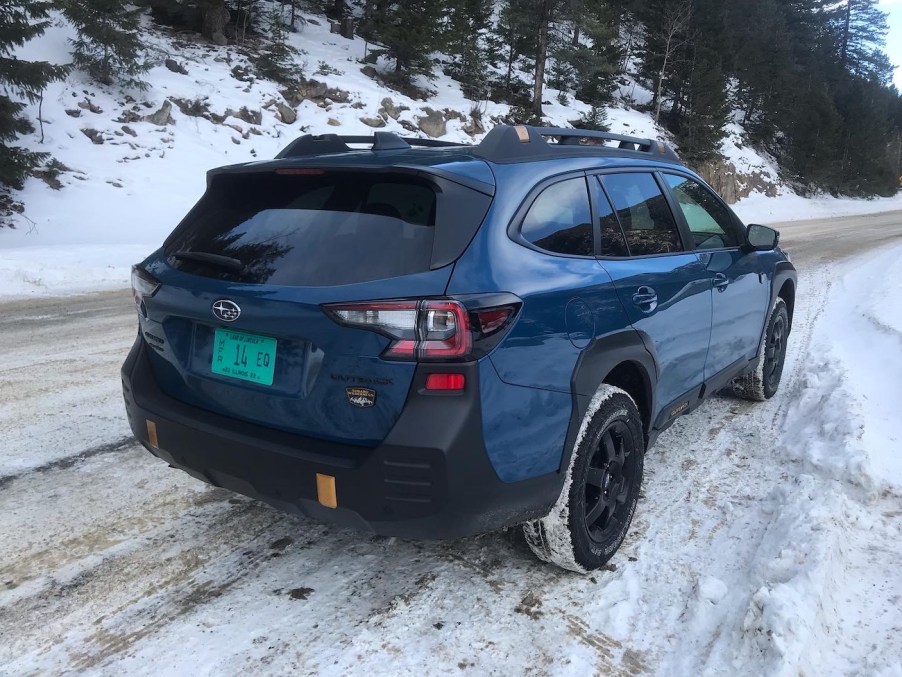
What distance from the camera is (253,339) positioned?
241 centimetres

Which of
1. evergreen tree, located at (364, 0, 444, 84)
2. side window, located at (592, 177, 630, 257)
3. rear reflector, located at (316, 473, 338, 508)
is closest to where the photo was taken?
rear reflector, located at (316, 473, 338, 508)

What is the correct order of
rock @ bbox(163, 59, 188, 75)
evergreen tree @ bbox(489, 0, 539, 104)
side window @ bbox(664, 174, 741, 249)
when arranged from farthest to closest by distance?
evergreen tree @ bbox(489, 0, 539, 104), rock @ bbox(163, 59, 188, 75), side window @ bbox(664, 174, 741, 249)

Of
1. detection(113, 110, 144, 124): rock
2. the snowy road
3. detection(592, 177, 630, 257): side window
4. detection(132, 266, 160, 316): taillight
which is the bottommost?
the snowy road

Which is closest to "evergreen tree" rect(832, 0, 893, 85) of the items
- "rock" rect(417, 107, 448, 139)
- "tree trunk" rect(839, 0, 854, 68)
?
"tree trunk" rect(839, 0, 854, 68)

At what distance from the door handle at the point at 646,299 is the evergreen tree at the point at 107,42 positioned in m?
18.7

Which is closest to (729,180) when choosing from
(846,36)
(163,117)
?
(163,117)

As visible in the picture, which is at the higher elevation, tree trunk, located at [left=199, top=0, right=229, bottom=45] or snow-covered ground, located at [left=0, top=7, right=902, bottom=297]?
tree trunk, located at [left=199, top=0, right=229, bottom=45]

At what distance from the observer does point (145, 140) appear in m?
17.6

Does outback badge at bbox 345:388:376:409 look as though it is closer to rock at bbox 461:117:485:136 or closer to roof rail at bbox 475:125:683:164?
roof rail at bbox 475:125:683:164

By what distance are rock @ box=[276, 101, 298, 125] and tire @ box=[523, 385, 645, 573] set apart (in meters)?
20.0

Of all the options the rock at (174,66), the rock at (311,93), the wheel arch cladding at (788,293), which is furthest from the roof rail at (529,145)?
the rock at (174,66)

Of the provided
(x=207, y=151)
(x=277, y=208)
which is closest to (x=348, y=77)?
(x=207, y=151)

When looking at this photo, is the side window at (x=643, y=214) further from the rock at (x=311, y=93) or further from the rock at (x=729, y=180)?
the rock at (x=729, y=180)

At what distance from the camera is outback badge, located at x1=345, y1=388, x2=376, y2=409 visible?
220 centimetres
